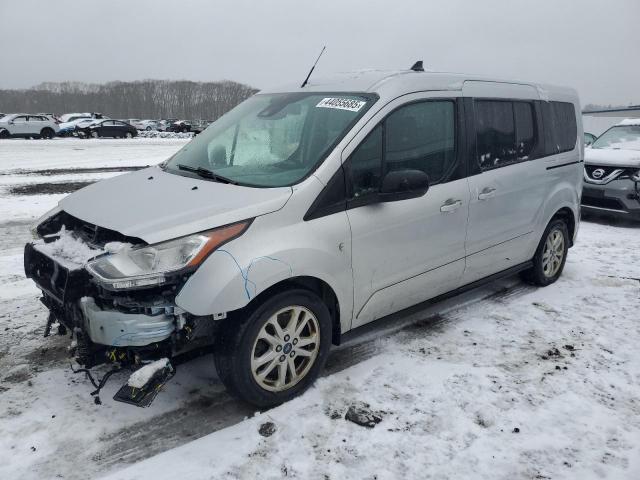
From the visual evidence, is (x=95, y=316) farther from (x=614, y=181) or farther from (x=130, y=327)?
(x=614, y=181)

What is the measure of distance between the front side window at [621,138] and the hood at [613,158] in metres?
0.37

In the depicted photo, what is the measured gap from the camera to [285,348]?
3076 millimetres

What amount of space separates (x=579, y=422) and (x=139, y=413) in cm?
261

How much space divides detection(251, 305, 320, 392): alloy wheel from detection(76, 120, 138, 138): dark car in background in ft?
118

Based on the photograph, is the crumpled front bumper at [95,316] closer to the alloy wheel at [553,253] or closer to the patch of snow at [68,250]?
the patch of snow at [68,250]

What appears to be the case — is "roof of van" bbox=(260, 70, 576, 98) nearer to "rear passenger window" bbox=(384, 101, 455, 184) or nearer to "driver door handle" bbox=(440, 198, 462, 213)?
"rear passenger window" bbox=(384, 101, 455, 184)

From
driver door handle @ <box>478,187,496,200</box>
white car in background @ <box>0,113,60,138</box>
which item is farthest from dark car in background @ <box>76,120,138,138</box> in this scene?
driver door handle @ <box>478,187,496,200</box>

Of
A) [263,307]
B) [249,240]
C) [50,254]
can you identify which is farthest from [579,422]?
[50,254]

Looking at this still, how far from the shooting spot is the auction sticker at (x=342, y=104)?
3460 mm

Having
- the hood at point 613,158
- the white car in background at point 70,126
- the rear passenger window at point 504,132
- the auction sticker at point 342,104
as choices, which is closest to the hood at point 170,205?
the auction sticker at point 342,104

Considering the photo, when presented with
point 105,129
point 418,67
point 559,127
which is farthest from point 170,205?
point 105,129

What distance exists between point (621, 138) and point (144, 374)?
10.2 meters

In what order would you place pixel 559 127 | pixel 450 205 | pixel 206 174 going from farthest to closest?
pixel 559 127
pixel 450 205
pixel 206 174

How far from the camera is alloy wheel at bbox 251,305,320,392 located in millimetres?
2992
